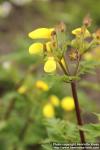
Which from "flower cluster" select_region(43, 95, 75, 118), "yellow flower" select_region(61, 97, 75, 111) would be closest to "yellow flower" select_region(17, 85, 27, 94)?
"flower cluster" select_region(43, 95, 75, 118)

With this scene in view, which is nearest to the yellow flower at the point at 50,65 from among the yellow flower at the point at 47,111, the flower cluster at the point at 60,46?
the flower cluster at the point at 60,46

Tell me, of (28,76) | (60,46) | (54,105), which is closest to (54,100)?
(54,105)

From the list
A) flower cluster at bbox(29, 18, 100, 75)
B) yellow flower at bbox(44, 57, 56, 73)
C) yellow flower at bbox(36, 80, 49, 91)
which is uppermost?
yellow flower at bbox(36, 80, 49, 91)

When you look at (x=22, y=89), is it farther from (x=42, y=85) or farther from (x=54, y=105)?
(x=54, y=105)

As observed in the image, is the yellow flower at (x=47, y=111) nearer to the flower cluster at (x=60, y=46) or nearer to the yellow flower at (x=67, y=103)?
the yellow flower at (x=67, y=103)

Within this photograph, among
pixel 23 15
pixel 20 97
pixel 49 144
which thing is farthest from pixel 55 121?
pixel 23 15

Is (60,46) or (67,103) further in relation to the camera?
(67,103)

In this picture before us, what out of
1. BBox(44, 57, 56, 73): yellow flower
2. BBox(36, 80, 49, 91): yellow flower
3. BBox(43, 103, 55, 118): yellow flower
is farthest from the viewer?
BBox(43, 103, 55, 118): yellow flower

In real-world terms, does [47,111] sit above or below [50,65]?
above

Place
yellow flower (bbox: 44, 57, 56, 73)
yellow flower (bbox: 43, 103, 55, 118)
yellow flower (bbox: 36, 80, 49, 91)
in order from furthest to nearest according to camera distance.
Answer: yellow flower (bbox: 43, 103, 55, 118) < yellow flower (bbox: 36, 80, 49, 91) < yellow flower (bbox: 44, 57, 56, 73)

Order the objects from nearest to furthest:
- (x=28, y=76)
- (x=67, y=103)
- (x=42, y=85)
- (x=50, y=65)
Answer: (x=50, y=65) < (x=42, y=85) < (x=28, y=76) < (x=67, y=103)

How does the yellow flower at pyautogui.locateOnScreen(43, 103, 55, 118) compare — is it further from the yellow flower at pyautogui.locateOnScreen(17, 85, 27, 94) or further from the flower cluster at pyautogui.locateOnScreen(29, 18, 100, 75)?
the flower cluster at pyautogui.locateOnScreen(29, 18, 100, 75)

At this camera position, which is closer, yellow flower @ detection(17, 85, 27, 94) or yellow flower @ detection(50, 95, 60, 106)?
yellow flower @ detection(17, 85, 27, 94)
